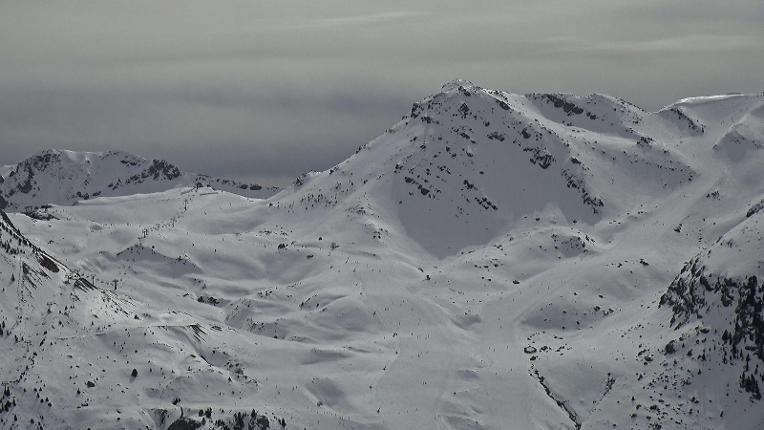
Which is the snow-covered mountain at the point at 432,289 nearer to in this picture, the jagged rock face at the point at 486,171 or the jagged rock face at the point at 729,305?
the jagged rock face at the point at 729,305

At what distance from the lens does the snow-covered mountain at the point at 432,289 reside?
3816 inches

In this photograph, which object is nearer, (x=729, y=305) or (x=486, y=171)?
(x=729, y=305)

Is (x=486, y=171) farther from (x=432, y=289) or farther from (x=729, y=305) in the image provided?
(x=729, y=305)

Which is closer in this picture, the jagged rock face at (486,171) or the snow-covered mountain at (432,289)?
the snow-covered mountain at (432,289)

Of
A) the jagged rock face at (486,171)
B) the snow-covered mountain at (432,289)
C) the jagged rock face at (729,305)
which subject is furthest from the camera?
the jagged rock face at (486,171)

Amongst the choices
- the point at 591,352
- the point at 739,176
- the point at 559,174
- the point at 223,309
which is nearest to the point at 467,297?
the point at 591,352

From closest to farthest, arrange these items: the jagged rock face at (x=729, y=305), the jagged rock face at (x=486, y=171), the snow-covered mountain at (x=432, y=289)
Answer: the snow-covered mountain at (x=432, y=289) → the jagged rock face at (x=729, y=305) → the jagged rock face at (x=486, y=171)

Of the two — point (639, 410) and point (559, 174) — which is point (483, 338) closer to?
point (639, 410)

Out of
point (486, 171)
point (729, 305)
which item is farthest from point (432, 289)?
point (486, 171)

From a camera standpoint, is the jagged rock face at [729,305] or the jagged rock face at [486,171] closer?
the jagged rock face at [729,305]

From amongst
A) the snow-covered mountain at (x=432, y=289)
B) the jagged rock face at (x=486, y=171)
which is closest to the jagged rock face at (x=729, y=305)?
the snow-covered mountain at (x=432, y=289)

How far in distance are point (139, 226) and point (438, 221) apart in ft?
161

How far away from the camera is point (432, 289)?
13400 cm

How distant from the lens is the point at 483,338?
394 ft
